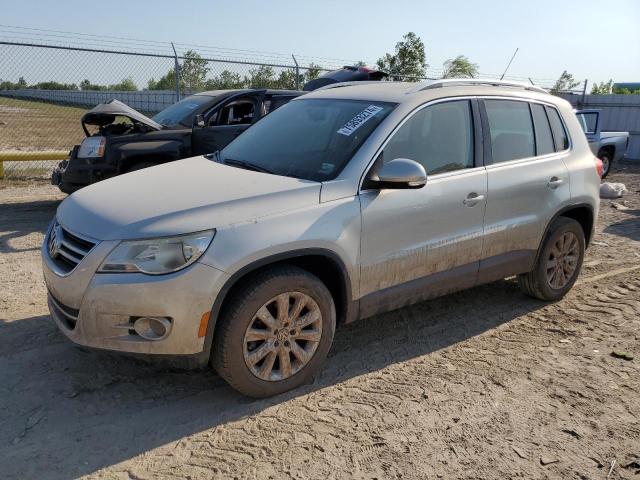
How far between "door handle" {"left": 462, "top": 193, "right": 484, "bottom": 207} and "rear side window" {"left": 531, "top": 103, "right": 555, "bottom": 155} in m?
0.93

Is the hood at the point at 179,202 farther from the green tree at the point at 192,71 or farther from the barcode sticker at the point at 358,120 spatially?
the green tree at the point at 192,71

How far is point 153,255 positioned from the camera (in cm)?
302

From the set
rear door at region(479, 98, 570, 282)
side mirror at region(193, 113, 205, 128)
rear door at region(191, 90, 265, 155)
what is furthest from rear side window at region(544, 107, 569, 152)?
side mirror at region(193, 113, 205, 128)

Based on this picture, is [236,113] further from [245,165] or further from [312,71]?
[312,71]

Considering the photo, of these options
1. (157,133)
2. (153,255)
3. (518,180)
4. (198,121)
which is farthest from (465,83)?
(157,133)

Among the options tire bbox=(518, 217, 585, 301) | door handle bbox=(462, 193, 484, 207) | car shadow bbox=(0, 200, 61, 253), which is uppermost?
door handle bbox=(462, 193, 484, 207)

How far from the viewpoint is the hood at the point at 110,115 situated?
7402 millimetres

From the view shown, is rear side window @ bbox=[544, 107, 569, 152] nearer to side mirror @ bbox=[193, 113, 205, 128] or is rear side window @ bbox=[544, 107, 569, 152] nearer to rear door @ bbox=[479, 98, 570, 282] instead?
rear door @ bbox=[479, 98, 570, 282]

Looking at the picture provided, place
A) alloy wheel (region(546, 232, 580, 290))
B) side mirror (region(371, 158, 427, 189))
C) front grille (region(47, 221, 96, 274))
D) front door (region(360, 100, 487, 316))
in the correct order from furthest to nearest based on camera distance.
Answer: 1. alloy wheel (region(546, 232, 580, 290))
2. front door (region(360, 100, 487, 316))
3. side mirror (region(371, 158, 427, 189))
4. front grille (region(47, 221, 96, 274))

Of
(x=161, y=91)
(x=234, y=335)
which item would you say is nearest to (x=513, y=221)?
(x=234, y=335)

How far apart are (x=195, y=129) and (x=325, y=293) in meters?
5.09

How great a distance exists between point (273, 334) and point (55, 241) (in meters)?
1.41

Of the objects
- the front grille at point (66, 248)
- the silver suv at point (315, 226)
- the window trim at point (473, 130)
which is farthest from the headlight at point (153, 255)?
the window trim at point (473, 130)

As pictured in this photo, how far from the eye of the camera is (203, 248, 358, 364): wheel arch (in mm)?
3104
